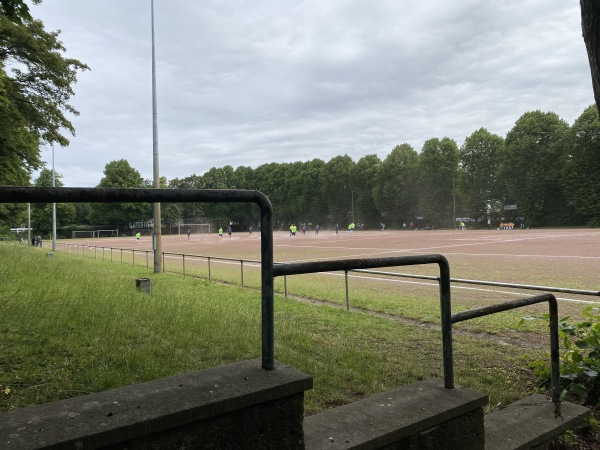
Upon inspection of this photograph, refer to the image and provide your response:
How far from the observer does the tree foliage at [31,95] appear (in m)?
14.6

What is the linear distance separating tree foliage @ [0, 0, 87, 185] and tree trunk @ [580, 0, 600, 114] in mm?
14204

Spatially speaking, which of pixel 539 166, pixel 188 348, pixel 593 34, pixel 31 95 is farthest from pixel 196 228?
pixel 593 34

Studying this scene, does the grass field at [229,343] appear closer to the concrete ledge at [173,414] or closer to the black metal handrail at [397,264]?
the black metal handrail at [397,264]

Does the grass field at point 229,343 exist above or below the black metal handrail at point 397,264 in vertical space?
below

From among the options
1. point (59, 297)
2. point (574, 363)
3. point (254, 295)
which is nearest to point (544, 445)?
point (574, 363)

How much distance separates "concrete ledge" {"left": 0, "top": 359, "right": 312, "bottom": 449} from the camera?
139cm

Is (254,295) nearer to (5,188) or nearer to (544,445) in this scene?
(544,445)

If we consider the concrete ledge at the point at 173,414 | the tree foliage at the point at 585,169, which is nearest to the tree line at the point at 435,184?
the tree foliage at the point at 585,169

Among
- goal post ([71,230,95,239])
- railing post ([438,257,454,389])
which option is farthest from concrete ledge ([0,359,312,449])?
goal post ([71,230,95,239])

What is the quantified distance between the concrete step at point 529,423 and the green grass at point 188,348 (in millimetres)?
507

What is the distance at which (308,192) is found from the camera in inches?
4464

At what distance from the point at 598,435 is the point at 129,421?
128 inches

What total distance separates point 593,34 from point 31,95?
19728 millimetres

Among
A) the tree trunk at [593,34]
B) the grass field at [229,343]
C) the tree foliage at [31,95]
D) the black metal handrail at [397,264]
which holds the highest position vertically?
the tree foliage at [31,95]
